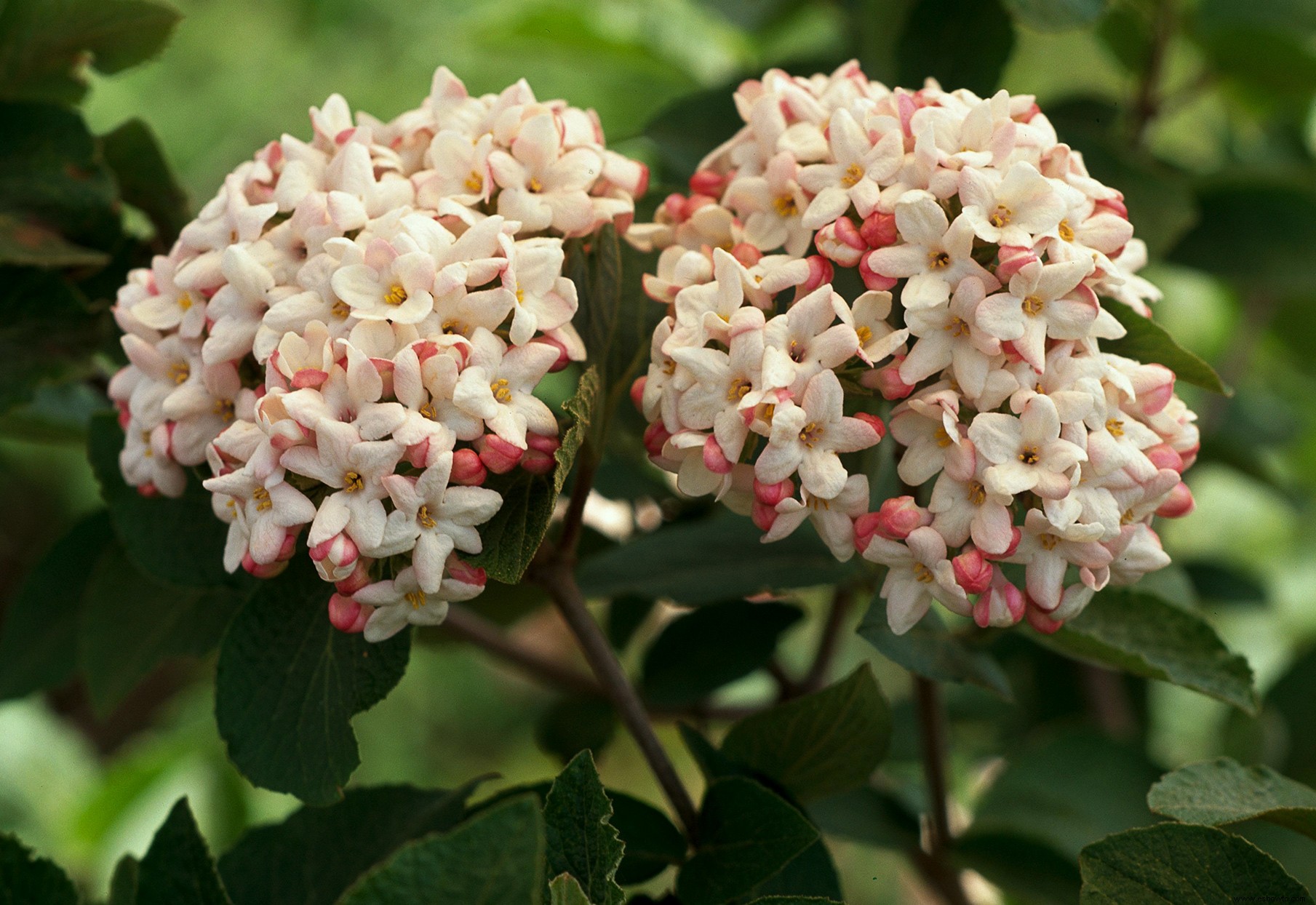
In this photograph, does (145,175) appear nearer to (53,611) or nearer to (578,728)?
(53,611)

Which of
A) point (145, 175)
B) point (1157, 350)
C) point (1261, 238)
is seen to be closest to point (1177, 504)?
point (1157, 350)

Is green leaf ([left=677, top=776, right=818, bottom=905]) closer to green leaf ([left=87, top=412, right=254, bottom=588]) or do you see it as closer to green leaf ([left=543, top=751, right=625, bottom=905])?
green leaf ([left=543, top=751, right=625, bottom=905])

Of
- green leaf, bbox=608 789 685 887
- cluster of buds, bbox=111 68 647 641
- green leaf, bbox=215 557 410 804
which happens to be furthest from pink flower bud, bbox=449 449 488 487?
green leaf, bbox=608 789 685 887

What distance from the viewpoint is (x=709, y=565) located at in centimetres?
67

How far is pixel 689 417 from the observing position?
48 cm

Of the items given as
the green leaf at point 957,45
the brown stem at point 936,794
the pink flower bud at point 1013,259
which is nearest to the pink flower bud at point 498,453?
the pink flower bud at point 1013,259

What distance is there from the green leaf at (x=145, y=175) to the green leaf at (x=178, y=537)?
216mm

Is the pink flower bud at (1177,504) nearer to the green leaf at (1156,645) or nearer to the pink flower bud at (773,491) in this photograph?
the green leaf at (1156,645)

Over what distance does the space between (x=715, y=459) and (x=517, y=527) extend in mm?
88

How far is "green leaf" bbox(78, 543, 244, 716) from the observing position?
727 mm

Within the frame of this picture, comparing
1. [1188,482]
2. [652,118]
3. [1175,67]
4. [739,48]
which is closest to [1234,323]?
[1188,482]

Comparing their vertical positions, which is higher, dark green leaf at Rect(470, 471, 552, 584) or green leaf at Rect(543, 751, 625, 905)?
dark green leaf at Rect(470, 471, 552, 584)

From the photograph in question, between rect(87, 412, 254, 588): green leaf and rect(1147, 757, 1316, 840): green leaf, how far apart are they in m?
0.45

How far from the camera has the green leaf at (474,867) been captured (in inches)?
14.7
